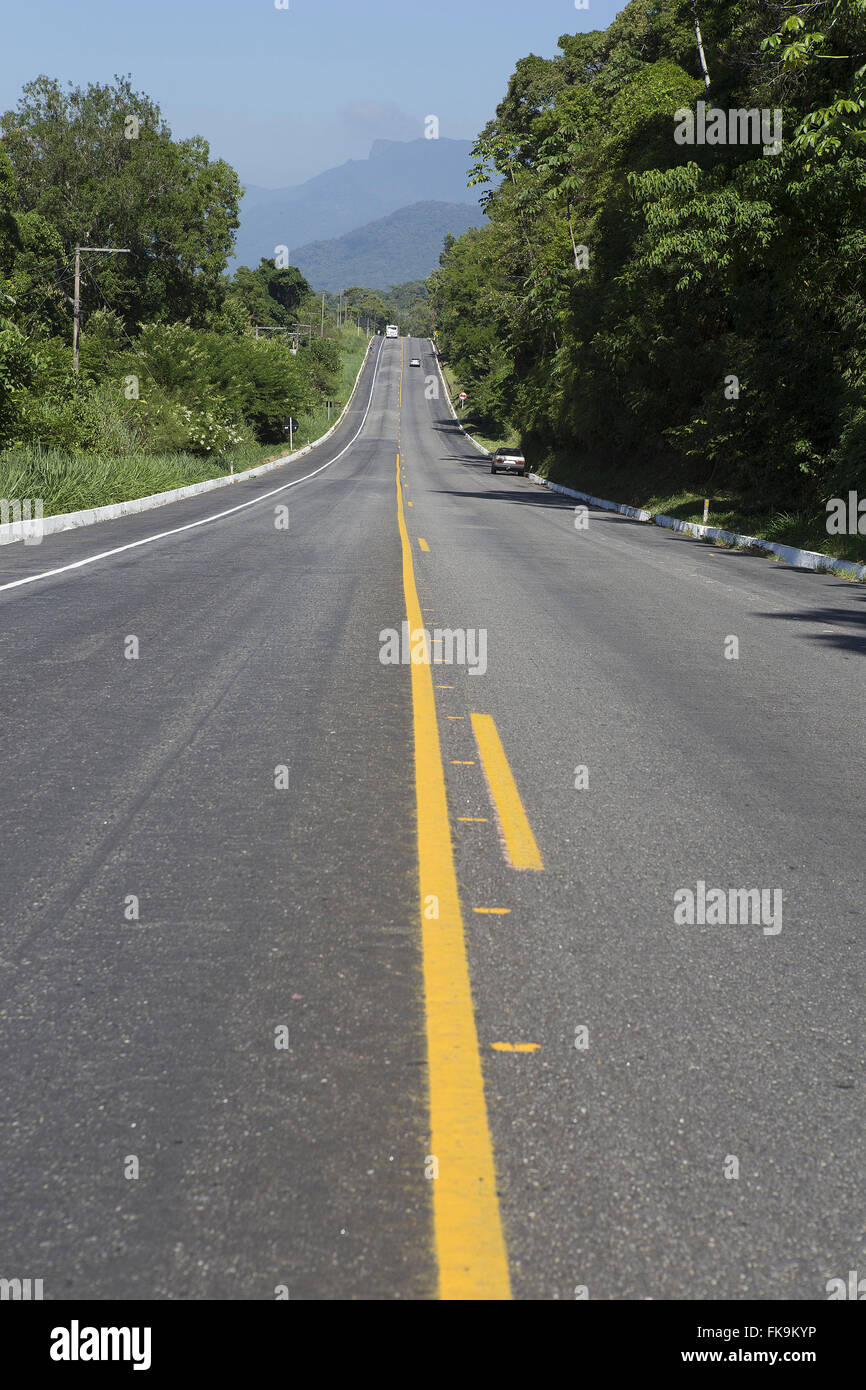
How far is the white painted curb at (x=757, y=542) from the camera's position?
17641 mm

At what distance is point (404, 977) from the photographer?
3549 millimetres

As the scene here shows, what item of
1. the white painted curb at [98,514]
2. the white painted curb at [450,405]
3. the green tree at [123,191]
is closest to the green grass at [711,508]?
the white painted curb at [98,514]

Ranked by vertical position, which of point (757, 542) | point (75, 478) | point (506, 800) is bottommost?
point (506, 800)

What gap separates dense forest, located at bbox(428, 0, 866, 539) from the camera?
21797 millimetres

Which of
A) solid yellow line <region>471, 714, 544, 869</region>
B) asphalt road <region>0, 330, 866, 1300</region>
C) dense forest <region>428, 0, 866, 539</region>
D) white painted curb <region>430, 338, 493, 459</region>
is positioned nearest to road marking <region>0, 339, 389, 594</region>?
asphalt road <region>0, 330, 866, 1300</region>

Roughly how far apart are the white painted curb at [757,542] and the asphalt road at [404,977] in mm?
9462

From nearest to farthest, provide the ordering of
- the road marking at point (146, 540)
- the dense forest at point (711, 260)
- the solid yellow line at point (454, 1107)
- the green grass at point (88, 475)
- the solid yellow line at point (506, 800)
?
1. the solid yellow line at point (454, 1107)
2. the solid yellow line at point (506, 800)
3. the road marking at point (146, 540)
4. the green grass at point (88, 475)
5. the dense forest at point (711, 260)

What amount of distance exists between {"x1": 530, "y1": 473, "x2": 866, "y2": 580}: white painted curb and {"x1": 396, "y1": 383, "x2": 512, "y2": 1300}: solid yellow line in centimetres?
1432

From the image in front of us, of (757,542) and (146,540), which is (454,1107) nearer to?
(146,540)

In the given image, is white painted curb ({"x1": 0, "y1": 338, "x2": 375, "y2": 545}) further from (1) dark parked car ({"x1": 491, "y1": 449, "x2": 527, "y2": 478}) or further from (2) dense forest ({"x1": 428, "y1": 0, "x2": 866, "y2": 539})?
(1) dark parked car ({"x1": 491, "y1": 449, "x2": 527, "y2": 478})

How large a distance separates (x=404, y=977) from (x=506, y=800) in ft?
6.39

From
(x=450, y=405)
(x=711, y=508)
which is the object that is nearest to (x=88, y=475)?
(x=711, y=508)

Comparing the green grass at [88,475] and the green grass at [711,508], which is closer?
the green grass at [711,508]

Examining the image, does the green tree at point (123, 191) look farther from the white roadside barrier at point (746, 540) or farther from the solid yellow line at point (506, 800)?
the solid yellow line at point (506, 800)
